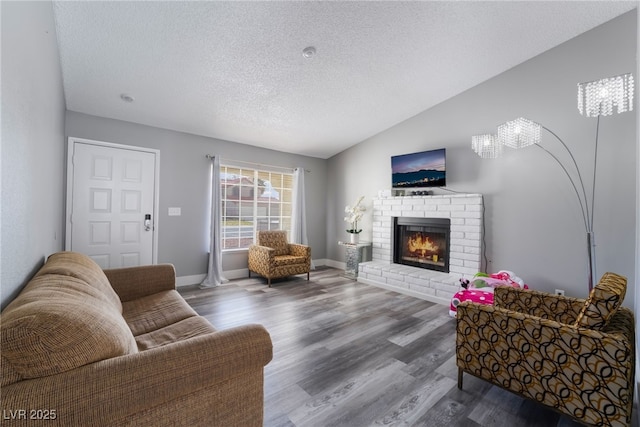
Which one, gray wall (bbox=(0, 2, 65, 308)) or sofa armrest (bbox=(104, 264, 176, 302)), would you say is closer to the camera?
gray wall (bbox=(0, 2, 65, 308))

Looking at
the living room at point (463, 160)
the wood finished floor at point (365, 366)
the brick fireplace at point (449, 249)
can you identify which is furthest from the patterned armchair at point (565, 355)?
the brick fireplace at point (449, 249)

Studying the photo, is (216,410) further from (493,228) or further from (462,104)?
(462,104)

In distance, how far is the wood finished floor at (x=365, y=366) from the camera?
165cm

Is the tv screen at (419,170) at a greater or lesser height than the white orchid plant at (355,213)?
greater

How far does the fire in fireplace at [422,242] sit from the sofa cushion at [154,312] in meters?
3.58

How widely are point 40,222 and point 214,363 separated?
5.65ft

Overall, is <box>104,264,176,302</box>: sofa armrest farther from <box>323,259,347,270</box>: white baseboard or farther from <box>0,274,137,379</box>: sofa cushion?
<box>323,259,347,270</box>: white baseboard

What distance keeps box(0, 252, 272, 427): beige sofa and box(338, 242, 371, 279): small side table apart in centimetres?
386

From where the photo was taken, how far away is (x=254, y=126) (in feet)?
14.4

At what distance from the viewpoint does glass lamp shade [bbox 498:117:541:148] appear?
104 inches

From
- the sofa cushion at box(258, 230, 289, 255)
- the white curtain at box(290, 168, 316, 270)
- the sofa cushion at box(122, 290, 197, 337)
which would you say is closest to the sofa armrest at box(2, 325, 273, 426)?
the sofa cushion at box(122, 290, 197, 337)

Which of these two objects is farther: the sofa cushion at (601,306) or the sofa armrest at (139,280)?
the sofa armrest at (139,280)

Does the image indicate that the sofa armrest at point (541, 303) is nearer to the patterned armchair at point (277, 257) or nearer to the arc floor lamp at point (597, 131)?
the arc floor lamp at point (597, 131)

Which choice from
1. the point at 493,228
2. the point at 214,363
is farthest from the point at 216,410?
the point at 493,228
